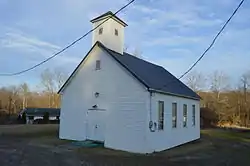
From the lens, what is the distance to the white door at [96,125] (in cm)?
1891

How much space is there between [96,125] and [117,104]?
236 centimetres

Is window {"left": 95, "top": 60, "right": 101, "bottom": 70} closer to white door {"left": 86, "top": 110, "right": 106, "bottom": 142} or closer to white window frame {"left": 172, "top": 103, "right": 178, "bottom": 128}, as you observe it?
white door {"left": 86, "top": 110, "right": 106, "bottom": 142}

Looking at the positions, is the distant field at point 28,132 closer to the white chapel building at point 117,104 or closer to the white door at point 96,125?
the white chapel building at point 117,104

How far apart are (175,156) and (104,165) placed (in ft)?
16.8

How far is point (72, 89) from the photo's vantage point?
70.3ft

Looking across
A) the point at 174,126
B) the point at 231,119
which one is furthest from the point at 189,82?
the point at 174,126

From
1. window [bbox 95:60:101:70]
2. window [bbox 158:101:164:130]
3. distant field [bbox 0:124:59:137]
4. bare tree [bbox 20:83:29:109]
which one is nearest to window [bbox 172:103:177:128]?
window [bbox 158:101:164:130]

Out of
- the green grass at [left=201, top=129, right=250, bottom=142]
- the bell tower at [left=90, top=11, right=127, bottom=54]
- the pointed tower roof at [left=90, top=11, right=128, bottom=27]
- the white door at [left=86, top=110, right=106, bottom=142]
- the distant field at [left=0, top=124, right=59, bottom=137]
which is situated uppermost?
the pointed tower roof at [left=90, top=11, right=128, bottom=27]

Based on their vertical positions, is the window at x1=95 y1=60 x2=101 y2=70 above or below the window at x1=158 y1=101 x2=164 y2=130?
above

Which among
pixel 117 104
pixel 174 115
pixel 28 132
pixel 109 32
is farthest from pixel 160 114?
pixel 28 132

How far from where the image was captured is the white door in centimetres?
1891

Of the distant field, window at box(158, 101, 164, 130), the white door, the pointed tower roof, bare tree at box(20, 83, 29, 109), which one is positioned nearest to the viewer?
window at box(158, 101, 164, 130)

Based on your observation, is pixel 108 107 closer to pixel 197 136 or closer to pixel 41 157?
pixel 41 157

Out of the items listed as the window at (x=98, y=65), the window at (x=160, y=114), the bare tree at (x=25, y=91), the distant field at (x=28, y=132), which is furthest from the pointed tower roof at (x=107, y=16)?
the bare tree at (x=25, y=91)
